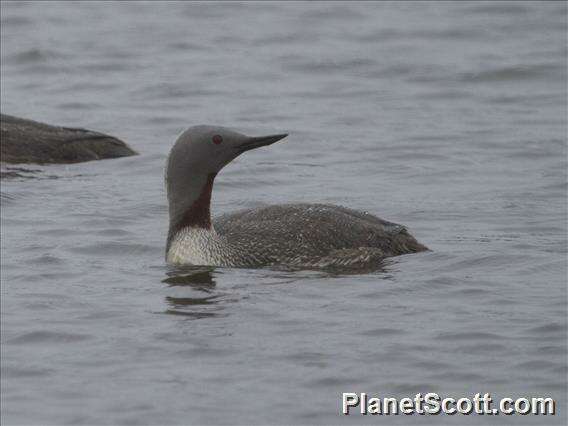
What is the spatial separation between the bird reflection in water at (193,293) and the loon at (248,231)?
9 cm

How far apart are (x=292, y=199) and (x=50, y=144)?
2.43m

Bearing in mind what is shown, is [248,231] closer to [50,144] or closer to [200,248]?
[200,248]

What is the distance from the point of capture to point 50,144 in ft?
47.5

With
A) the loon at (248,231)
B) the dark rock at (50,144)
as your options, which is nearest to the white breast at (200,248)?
the loon at (248,231)

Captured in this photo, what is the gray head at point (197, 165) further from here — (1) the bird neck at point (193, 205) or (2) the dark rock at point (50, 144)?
(2) the dark rock at point (50, 144)

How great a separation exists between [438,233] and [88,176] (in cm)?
350

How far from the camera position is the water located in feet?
27.8

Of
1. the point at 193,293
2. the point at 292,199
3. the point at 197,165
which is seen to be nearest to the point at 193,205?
the point at 197,165

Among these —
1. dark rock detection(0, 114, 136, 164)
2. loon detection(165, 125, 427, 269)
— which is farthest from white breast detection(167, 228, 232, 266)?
dark rock detection(0, 114, 136, 164)

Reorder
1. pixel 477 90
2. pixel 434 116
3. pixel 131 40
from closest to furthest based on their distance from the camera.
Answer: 1. pixel 434 116
2. pixel 477 90
3. pixel 131 40

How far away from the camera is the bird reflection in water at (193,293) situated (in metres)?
9.78

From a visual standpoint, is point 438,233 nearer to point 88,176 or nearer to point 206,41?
point 88,176

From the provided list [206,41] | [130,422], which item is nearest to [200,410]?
[130,422]

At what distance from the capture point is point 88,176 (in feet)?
46.2
